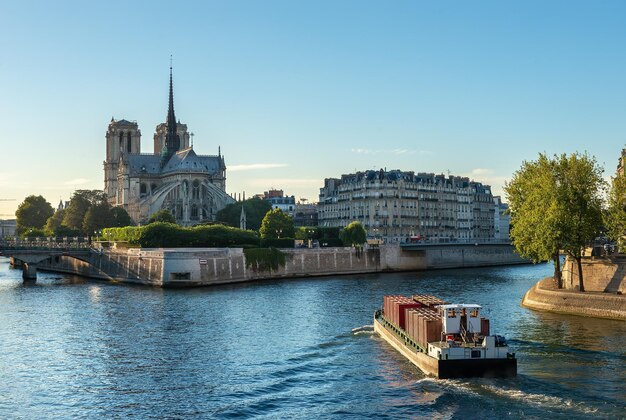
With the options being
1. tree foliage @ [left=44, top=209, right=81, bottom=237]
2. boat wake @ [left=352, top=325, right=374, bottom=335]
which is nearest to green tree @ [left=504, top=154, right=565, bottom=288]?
boat wake @ [left=352, top=325, right=374, bottom=335]

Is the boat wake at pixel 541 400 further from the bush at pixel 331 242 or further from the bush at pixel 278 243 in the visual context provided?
the bush at pixel 331 242

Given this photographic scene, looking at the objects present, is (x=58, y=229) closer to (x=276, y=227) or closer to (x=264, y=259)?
(x=276, y=227)

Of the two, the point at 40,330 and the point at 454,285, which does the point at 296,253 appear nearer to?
the point at 454,285

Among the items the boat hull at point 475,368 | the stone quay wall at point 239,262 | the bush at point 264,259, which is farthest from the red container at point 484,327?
the bush at point 264,259

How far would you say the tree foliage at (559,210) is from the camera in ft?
204

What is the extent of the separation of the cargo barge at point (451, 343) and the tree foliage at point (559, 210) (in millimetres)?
18568

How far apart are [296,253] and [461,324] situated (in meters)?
70.5

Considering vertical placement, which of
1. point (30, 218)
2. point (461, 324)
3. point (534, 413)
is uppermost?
point (30, 218)

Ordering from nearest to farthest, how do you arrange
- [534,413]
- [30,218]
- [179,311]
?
[534,413] < [179,311] < [30,218]

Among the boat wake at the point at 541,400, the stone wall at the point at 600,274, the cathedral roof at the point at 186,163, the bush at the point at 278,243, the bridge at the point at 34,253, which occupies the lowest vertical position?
the boat wake at the point at 541,400

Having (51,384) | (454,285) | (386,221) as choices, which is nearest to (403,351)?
(51,384)

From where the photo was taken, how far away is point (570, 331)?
51375mm

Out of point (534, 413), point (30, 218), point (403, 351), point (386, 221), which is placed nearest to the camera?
point (534, 413)

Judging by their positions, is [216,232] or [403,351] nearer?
[403,351]
